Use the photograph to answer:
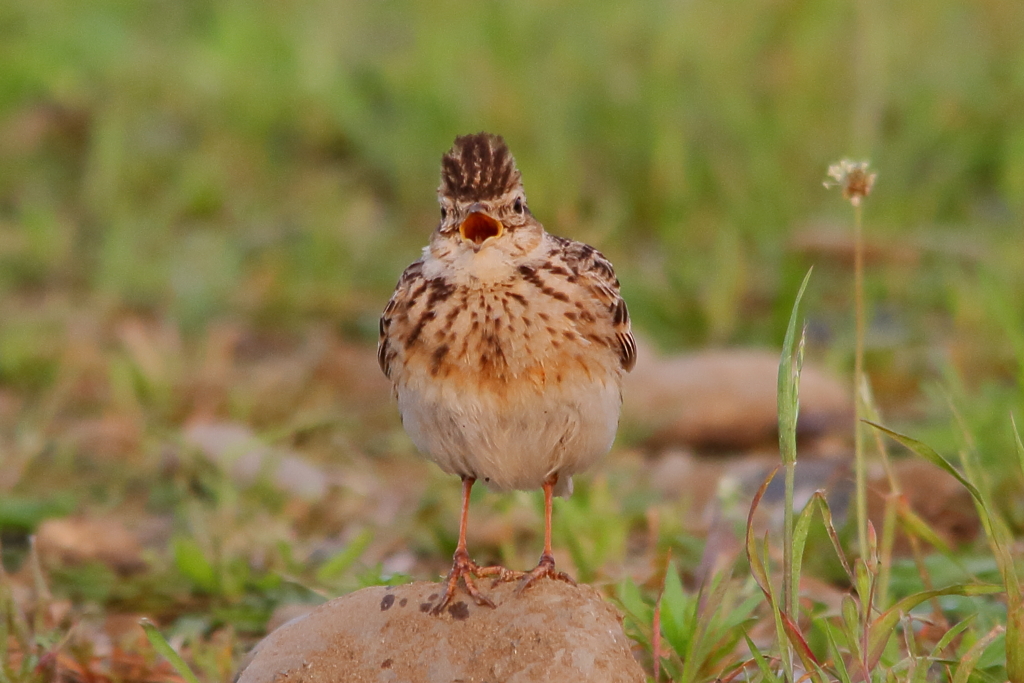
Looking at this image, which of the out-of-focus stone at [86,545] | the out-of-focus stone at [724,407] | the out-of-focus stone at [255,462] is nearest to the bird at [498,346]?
the out-of-focus stone at [86,545]

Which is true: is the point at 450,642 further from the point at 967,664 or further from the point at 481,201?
the point at 481,201

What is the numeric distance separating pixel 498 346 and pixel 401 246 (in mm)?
5353

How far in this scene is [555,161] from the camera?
9.32m

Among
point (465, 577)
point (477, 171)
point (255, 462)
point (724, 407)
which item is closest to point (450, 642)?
point (465, 577)

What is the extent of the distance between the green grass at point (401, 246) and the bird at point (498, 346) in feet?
1.73

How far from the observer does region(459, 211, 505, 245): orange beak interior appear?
4.36m

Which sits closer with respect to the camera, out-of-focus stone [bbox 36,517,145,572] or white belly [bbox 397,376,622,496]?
white belly [bbox 397,376,622,496]

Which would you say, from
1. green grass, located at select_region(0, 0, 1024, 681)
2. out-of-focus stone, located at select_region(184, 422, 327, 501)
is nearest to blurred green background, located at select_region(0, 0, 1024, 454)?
green grass, located at select_region(0, 0, 1024, 681)

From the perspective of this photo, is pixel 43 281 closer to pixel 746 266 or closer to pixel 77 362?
pixel 77 362

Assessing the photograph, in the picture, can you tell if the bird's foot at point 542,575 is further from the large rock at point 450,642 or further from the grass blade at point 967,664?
the grass blade at point 967,664

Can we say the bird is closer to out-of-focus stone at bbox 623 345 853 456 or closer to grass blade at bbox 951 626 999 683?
grass blade at bbox 951 626 999 683

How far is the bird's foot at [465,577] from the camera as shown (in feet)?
12.6

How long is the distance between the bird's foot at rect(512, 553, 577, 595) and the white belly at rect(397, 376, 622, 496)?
0.33m

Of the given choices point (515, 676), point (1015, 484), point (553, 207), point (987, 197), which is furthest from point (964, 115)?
point (515, 676)
